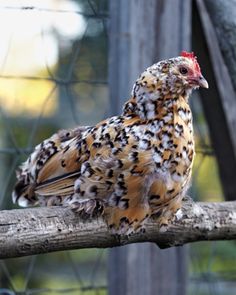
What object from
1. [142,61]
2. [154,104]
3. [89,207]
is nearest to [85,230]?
[89,207]

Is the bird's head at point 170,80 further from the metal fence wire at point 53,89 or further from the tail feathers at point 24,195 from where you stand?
the metal fence wire at point 53,89

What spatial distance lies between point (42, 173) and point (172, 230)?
1.16 ft

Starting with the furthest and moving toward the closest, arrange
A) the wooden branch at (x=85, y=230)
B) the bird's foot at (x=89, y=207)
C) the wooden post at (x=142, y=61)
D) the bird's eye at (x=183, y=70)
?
the wooden post at (x=142, y=61), the bird's eye at (x=183, y=70), the bird's foot at (x=89, y=207), the wooden branch at (x=85, y=230)

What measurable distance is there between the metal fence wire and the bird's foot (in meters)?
0.72

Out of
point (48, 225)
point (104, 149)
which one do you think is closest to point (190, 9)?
point (104, 149)

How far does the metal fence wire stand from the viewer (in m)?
2.40

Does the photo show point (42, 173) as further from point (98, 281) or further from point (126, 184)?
point (98, 281)

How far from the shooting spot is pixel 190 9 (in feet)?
7.35

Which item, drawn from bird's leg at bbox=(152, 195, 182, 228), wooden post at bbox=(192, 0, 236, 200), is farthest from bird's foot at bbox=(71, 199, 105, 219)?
wooden post at bbox=(192, 0, 236, 200)

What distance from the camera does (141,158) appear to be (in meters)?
1.66

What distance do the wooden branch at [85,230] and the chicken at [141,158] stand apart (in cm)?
3

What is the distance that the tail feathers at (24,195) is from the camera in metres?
2.04

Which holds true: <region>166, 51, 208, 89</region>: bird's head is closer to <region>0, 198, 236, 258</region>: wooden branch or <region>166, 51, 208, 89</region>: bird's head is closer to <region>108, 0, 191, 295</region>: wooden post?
<region>0, 198, 236, 258</region>: wooden branch

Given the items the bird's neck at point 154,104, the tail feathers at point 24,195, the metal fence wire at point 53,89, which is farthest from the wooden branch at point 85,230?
the metal fence wire at point 53,89
